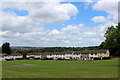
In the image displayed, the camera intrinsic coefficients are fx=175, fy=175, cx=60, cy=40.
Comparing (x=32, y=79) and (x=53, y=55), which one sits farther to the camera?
(x=53, y=55)

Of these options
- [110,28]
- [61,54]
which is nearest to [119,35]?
[110,28]

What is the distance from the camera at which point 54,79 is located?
683 inches

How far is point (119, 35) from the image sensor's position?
3756cm

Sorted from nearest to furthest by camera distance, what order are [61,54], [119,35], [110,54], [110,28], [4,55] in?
[119,35]
[110,28]
[110,54]
[61,54]
[4,55]

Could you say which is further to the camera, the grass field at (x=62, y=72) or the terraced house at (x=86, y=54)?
the terraced house at (x=86, y=54)

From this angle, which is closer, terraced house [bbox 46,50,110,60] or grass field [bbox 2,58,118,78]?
grass field [bbox 2,58,118,78]

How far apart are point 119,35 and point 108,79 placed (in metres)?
22.5

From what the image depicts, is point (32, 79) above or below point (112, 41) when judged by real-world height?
below

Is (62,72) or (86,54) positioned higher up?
(86,54)

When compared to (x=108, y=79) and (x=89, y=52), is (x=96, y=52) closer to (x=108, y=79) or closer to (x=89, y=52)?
(x=89, y=52)

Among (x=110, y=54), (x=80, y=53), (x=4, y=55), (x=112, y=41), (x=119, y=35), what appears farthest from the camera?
(x=4, y=55)

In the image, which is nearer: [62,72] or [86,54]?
[62,72]

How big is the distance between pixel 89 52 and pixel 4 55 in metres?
63.4

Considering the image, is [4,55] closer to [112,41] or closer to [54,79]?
[112,41]
